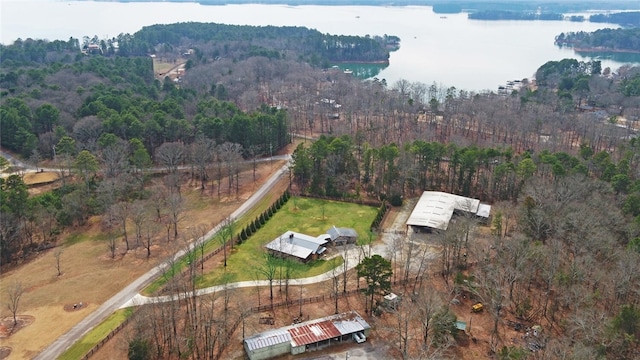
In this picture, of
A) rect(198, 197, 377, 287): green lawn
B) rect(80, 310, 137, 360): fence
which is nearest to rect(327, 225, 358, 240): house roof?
rect(198, 197, 377, 287): green lawn

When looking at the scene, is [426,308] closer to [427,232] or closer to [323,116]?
[427,232]

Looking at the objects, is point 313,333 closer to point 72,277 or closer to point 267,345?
point 267,345

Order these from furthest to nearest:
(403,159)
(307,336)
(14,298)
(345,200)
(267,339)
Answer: (403,159) < (345,200) < (14,298) < (307,336) < (267,339)

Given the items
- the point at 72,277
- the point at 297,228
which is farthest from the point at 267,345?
the point at 72,277

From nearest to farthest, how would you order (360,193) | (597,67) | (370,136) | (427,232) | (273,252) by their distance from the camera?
(273,252) → (427,232) → (360,193) → (370,136) → (597,67)

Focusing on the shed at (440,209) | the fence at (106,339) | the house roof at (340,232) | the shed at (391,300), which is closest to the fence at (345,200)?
the shed at (440,209)

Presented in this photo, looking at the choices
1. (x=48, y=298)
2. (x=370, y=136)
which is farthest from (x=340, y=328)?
(x=370, y=136)

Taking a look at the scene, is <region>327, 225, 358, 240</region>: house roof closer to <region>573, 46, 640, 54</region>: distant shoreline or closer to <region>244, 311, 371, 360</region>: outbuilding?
<region>244, 311, 371, 360</region>: outbuilding
